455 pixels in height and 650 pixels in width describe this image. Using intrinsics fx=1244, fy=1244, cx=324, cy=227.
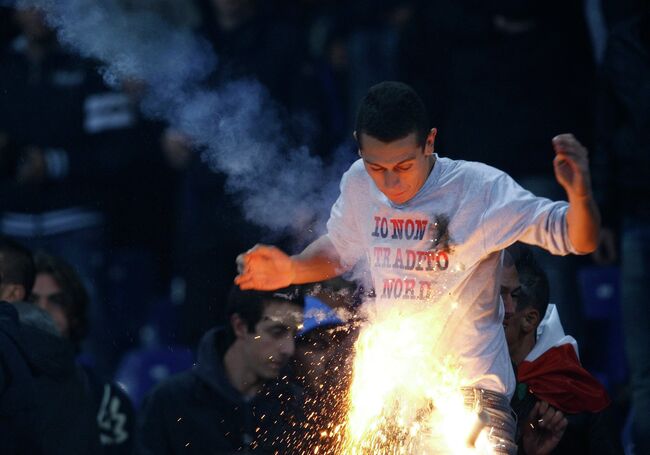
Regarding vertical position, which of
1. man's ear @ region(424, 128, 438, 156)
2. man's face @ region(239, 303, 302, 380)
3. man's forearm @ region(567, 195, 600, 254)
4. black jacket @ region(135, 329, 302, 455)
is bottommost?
black jacket @ region(135, 329, 302, 455)

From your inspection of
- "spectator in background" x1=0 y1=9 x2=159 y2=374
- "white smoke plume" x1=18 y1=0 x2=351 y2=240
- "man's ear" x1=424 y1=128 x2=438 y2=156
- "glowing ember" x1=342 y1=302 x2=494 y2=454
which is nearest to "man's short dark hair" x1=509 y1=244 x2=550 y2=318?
"glowing ember" x1=342 y1=302 x2=494 y2=454

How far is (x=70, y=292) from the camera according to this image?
6504 millimetres

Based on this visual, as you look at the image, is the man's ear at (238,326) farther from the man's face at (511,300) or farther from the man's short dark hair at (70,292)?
the man's face at (511,300)

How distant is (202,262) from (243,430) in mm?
1599

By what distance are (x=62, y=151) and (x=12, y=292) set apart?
2.61 m

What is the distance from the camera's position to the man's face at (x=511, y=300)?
519 cm

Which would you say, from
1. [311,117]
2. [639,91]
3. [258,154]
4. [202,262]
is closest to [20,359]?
[258,154]

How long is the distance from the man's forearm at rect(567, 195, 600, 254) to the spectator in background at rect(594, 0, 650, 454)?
1.75 meters

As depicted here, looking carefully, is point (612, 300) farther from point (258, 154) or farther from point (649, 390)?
point (258, 154)

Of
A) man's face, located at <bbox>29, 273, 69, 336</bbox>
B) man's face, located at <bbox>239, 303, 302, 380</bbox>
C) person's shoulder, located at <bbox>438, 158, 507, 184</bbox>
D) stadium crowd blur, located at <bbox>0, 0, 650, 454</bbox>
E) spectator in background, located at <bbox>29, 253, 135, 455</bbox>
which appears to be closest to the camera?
person's shoulder, located at <bbox>438, 158, 507, 184</bbox>

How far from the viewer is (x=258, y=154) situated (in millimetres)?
5980

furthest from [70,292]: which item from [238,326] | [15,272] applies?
[238,326]

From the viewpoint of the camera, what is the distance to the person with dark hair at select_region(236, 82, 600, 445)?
4.55 metres

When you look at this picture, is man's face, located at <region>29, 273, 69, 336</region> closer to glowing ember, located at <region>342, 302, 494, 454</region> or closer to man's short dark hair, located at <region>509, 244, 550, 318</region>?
glowing ember, located at <region>342, 302, 494, 454</region>
